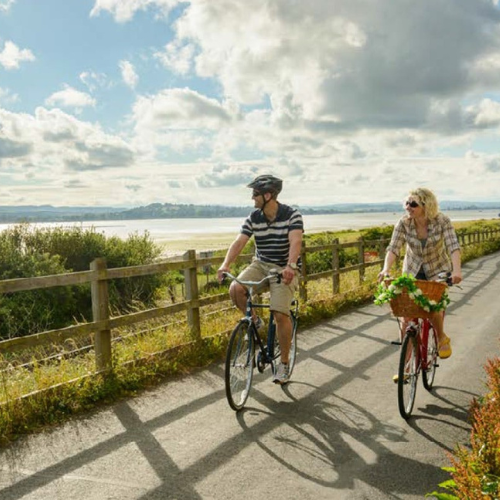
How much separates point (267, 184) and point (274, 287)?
990 millimetres

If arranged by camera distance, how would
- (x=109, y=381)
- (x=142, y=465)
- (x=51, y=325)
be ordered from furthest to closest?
(x=51, y=325) < (x=109, y=381) < (x=142, y=465)

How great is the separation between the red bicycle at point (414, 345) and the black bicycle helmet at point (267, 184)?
1528mm

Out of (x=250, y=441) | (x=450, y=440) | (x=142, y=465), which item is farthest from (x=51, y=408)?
(x=450, y=440)

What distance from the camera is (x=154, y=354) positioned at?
7.12 m

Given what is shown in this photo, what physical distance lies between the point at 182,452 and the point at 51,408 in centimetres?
165

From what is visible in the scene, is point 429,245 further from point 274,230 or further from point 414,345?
point 274,230

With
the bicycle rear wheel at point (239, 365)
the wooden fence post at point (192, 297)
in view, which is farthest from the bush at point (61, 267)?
the bicycle rear wheel at point (239, 365)

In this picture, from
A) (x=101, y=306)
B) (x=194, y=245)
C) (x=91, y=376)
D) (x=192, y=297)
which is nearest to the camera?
(x=91, y=376)

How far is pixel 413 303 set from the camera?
204 inches

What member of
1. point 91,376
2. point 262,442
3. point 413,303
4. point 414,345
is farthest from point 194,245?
point 262,442

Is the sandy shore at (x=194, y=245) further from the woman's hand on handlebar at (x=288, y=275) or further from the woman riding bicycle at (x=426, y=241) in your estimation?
the woman's hand on handlebar at (x=288, y=275)

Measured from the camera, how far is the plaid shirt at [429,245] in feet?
19.0

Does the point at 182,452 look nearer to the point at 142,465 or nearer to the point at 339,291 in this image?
the point at 142,465

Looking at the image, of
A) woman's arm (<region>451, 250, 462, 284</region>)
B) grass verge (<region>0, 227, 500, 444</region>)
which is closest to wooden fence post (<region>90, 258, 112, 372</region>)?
grass verge (<region>0, 227, 500, 444</region>)
